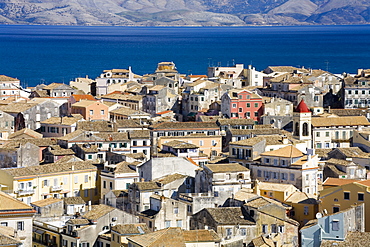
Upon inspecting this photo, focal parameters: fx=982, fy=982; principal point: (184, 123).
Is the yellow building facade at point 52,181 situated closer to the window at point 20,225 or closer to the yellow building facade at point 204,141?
the yellow building facade at point 204,141

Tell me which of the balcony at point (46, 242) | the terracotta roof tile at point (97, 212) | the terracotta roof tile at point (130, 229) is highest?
the terracotta roof tile at point (97, 212)

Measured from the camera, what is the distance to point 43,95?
9700cm

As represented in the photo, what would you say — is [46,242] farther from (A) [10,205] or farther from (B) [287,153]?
(B) [287,153]

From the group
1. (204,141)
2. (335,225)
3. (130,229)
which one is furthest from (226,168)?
(204,141)

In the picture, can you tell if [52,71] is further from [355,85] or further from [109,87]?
[355,85]

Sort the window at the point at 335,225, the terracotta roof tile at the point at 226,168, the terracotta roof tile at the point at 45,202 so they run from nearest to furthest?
1. the window at the point at 335,225
2. the terracotta roof tile at the point at 45,202
3. the terracotta roof tile at the point at 226,168

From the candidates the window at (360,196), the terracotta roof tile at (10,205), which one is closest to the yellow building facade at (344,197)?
the window at (360,196)

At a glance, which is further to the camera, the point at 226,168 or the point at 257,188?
the point at 226,168

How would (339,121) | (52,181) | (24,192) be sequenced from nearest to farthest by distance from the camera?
(24,192), (52,181), (339,121)

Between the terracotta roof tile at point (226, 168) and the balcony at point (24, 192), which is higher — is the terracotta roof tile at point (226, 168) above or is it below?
above

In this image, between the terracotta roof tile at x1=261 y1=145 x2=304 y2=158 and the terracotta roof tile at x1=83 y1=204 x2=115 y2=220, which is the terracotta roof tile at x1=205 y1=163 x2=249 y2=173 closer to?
the terracotta roof tile at x1=261 y1=145 x2=304 y2=158

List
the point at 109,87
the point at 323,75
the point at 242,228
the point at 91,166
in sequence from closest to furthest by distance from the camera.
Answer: the point at 242,228 < the point at 91,166 < the point at 323,75 < the point at 109,87

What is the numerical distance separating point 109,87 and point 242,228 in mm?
59905

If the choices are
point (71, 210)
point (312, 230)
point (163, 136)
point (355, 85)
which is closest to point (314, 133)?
point (163, 136)
